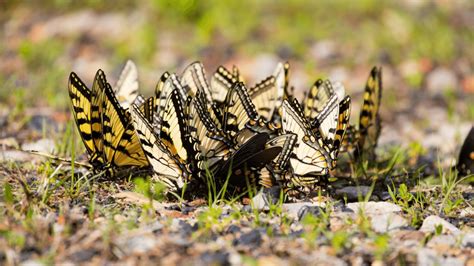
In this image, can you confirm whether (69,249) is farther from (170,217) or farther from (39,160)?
(39,160)

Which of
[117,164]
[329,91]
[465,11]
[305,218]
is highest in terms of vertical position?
[465,11]

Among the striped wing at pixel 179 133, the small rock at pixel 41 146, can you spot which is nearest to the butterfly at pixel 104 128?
the striped wing at pixel 179 133

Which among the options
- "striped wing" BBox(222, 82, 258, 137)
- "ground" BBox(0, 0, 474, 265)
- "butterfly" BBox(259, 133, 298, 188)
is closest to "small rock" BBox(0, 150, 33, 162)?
"ground" BBox(0, 0, 474, 265)

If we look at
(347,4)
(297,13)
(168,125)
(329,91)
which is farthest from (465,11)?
(168,125)

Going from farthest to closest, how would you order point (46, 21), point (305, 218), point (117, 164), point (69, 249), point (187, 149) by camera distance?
point (46, 21) < point (117, 164) < point (187, 149) < point (305, 218) < point (69, 249)

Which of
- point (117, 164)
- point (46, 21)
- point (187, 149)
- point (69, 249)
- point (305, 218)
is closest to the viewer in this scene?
point (69, 249)

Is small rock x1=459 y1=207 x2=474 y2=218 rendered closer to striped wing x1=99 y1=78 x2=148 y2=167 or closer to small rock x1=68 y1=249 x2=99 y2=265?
striped wing x1=99 y1=78 x2=148 y2=167

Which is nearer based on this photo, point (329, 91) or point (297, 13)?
point (329, 91)
